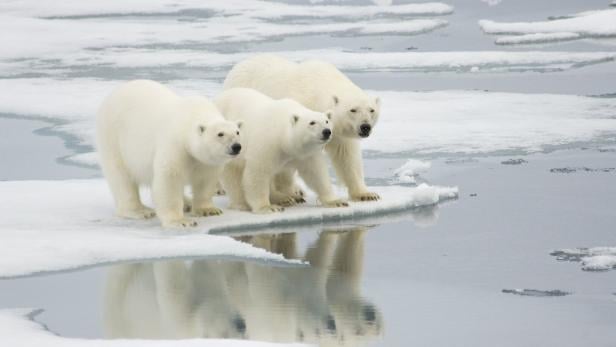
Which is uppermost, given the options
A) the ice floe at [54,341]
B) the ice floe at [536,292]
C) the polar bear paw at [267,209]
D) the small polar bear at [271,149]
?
the small polar bear at [271,149]

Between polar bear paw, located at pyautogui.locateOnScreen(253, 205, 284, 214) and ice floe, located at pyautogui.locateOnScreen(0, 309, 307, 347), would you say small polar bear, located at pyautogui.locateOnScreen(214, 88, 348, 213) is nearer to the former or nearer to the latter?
polar bear paw, located at pyautogui.locateOnScreen(253, 205, 284, 214)

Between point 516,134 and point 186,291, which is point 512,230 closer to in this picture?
point 186,291

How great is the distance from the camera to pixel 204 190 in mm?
7055

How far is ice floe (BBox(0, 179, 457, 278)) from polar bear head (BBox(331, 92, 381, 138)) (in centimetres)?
44

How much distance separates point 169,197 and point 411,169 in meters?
2.43

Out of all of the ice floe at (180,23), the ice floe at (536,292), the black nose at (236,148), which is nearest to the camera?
the ice floe at (536,292)

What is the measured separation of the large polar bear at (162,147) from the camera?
663 cm

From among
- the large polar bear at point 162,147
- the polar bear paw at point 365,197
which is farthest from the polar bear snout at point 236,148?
the polar bear paw at point 365,197

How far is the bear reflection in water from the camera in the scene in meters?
4.86

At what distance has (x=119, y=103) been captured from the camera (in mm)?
7301

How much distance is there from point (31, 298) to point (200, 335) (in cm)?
102

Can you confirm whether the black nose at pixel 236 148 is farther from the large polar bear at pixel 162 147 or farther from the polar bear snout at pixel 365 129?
the polar bear snout at pixel 365 129

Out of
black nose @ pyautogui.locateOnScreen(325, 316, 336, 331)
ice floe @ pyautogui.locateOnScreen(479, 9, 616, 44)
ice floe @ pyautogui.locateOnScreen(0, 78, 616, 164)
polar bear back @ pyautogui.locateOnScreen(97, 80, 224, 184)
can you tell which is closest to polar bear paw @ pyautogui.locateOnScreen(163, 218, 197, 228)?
polar bear back @ pyautogui.locateOnScreen(97, 80, 224, 184)

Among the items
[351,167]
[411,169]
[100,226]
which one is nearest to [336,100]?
[351,167]
